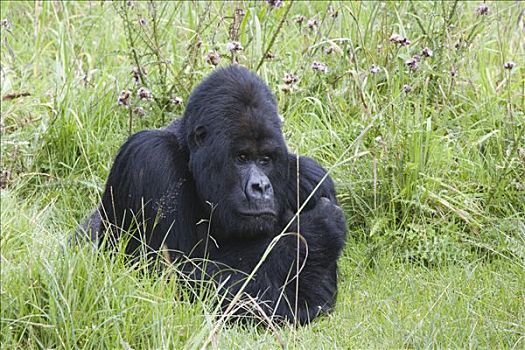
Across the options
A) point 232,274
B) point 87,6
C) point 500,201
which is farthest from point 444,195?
point 87,6

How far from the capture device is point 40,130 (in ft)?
20.4

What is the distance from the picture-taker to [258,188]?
4.66 metres

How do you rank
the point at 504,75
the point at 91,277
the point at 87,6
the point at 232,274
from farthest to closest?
the point at 87,6
the point at 504,75
the point at 232,274
the point at 91,277

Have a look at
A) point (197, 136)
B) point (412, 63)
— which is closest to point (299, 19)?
point (412, 63)

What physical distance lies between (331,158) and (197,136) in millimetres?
1441

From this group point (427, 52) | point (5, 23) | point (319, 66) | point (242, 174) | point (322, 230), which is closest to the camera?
point (242, 174)

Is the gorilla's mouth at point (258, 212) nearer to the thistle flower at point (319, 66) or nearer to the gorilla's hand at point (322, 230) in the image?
the gorilla's hand at point (322, 230)

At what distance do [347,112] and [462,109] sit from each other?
70 cm

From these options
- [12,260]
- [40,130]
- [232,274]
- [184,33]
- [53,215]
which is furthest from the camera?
[184,33]

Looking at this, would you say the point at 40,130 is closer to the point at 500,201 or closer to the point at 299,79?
the point at 299,79

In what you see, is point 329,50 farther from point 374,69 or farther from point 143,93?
point 143,93

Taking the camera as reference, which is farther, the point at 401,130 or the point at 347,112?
the point at 347,112

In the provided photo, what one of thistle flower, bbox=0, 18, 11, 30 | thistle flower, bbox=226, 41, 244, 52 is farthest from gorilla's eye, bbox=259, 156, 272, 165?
thistle flower, bbox=0, 18, 11, 30

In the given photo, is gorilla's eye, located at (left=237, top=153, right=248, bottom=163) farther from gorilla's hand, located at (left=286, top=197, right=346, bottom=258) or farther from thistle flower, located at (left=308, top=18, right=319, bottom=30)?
thistle flower, located at (left=308, top=18, right=319, bottom=30)
